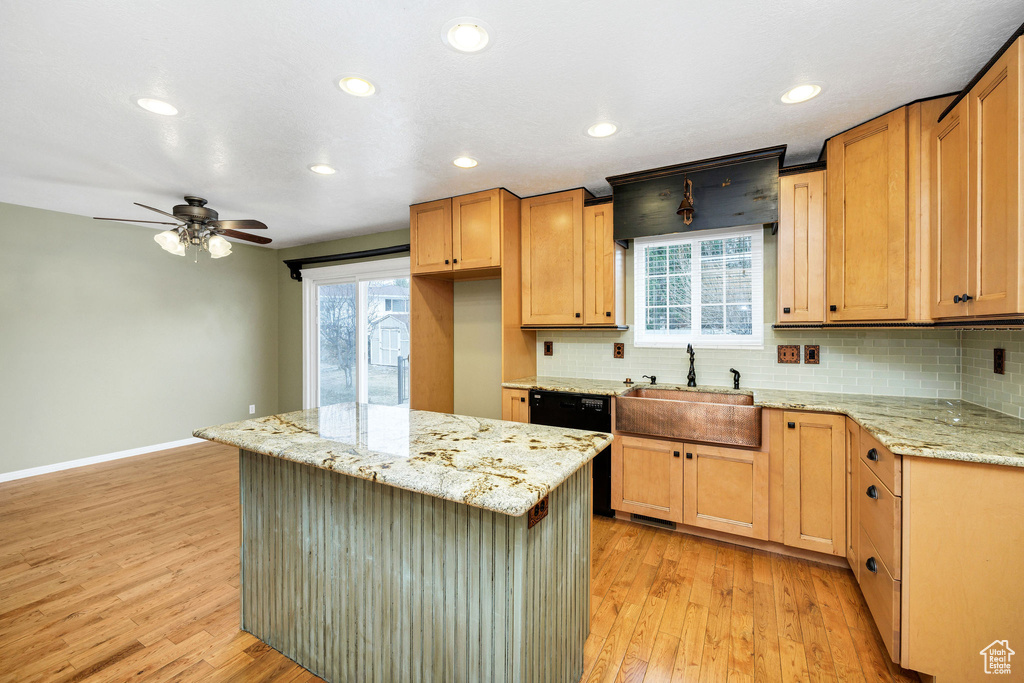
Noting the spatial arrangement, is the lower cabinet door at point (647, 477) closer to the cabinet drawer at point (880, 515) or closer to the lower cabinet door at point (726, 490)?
the lower cabinet door at point (726, 490)

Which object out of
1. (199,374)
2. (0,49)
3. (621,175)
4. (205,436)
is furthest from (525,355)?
(199,374)

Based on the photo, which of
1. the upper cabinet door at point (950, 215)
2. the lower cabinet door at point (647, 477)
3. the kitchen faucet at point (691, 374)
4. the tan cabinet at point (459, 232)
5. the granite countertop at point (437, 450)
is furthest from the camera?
the tan cabinet at point (459, 232)

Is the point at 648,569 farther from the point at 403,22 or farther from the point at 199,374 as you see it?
the point at 199,374

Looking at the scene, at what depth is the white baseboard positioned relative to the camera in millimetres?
3695

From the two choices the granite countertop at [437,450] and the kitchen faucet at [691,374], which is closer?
the granite countertop at [437,450]

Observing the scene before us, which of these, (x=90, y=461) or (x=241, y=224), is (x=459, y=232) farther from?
(x=90, y=461)

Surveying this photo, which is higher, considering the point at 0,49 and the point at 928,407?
the point at 0,49

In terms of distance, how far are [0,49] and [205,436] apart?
5.62 feet

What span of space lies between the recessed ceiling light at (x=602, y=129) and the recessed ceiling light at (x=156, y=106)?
2124 millimetres

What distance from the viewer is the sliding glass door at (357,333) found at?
479 cm

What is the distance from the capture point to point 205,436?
1.60 m

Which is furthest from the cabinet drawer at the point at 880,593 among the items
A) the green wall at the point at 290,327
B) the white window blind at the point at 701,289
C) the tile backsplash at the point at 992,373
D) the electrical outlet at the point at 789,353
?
the green wall at the point at 290,327

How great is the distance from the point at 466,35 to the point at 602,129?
986 mm

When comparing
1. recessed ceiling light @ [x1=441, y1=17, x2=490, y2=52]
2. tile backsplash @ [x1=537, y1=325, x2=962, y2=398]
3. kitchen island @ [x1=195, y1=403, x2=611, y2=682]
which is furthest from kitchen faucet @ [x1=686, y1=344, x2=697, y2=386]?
recessed ceiling light @ [x1=441, y1=17, x2=490, y2=52]
